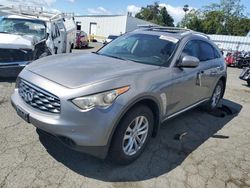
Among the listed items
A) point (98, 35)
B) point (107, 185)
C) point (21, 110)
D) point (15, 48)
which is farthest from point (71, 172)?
point (98, 35)

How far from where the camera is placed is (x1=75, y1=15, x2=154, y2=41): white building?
41.0 meters

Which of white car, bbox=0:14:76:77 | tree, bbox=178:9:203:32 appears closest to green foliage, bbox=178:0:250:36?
tree, bbox=178:9:203:32

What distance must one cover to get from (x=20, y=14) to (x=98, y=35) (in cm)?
3717

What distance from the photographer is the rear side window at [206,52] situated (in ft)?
17.1

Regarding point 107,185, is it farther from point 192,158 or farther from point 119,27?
point 119,27

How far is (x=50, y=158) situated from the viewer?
3510 millimetres

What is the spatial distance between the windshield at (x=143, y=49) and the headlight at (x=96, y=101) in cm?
123

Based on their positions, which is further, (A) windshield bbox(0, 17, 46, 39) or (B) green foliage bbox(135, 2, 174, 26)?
(B) green foliage bbox(135, 2, 174, 26)

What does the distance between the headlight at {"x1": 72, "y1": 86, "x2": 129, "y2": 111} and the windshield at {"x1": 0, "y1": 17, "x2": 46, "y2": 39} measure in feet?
19.5

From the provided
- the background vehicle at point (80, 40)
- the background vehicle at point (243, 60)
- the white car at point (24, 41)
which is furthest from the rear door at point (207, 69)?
the background vehicle at point (80, 40)

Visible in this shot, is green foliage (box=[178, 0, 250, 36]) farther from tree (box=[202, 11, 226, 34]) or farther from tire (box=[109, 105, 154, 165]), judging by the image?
tire (box=[109, 105, 154, 165])

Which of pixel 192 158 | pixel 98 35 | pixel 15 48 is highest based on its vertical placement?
pixel 15 48

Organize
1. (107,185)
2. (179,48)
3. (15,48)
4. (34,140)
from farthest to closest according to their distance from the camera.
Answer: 1. (15,48)
2. (179,48)
3. (34,140)
4. (107,185)

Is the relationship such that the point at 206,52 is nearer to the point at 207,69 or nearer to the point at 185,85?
the point at 207,69
